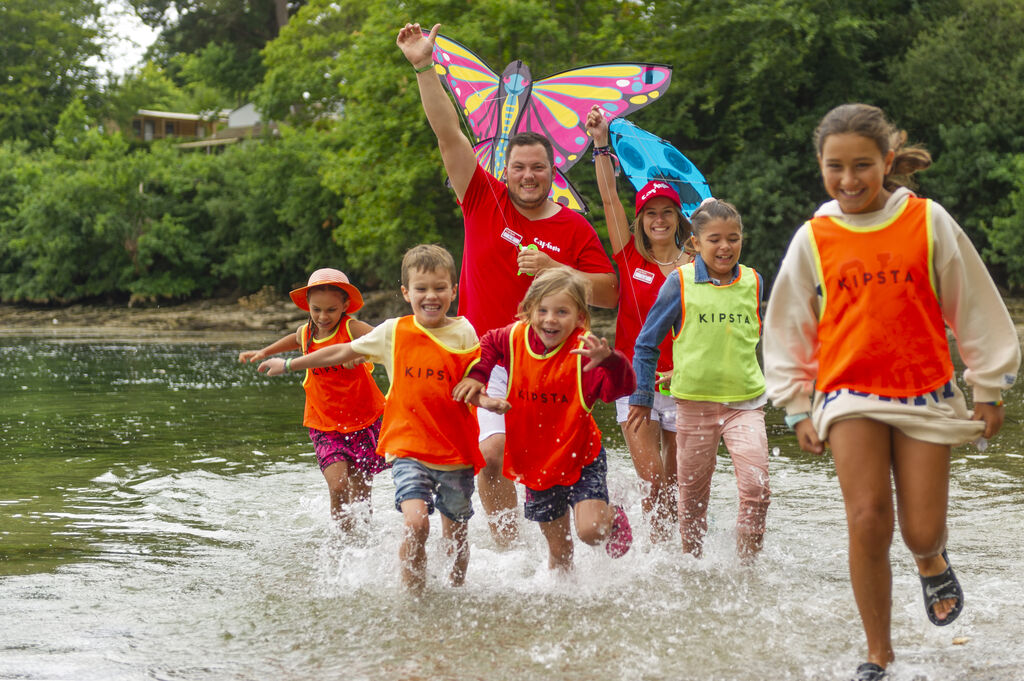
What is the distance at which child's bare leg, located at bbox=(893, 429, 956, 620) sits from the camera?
13.0 feet

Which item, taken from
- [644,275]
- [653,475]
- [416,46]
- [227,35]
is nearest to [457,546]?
[653,475]

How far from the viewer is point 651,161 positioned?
22.2ft

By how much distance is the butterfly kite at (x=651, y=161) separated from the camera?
22.0ft

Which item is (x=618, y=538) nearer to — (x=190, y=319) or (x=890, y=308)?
(x=890, y=308)

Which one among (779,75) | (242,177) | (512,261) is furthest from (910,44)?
(512,261)

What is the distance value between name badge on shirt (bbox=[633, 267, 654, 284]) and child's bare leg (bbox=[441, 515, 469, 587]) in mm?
1739

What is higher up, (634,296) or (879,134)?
(879,134)

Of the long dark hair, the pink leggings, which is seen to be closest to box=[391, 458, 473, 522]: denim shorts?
the pink leggings

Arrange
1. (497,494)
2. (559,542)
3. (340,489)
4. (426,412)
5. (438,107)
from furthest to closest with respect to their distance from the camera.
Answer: (340,489) → (497,494) → (438,107) → (559,542) → (426,412)

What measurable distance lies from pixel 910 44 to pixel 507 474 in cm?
2995

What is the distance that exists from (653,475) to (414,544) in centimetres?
166

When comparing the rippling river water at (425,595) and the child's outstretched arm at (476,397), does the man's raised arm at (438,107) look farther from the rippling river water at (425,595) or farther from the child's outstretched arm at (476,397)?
the rippling river water at (425,595)

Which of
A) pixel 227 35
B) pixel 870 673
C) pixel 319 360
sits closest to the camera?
pixel 870 673

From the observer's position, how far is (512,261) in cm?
591
